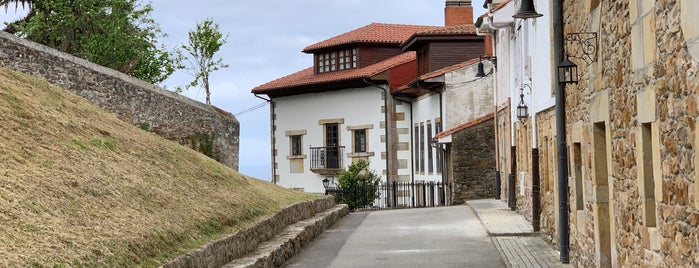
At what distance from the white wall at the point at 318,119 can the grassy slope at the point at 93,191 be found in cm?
2378

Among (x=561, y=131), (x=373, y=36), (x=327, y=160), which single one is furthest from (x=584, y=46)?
(x=373, y=36)

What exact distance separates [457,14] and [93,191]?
106 feet

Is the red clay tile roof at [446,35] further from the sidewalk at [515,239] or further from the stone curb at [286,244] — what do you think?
the stone curb at [286,244]

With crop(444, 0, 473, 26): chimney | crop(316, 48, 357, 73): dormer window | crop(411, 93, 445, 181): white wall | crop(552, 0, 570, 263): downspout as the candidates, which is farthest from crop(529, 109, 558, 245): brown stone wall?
crop(316, 48, 357, 73): dormer window

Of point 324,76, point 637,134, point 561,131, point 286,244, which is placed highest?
Result: point 324,76

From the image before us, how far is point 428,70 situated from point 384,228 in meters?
15.8

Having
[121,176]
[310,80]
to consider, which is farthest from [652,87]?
[310,80]

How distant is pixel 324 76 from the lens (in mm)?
44250

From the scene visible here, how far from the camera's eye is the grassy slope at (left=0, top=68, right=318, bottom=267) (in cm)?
868

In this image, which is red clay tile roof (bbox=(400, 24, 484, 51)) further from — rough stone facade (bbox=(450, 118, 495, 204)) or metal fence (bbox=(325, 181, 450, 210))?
rough stone facade (bbox=(450, 118, 495, 204))

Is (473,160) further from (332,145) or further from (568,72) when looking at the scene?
(568,72)

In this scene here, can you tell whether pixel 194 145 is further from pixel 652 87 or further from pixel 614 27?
pixel 652 87

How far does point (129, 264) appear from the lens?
30.0ft

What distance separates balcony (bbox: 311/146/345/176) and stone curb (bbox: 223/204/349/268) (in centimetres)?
2007
